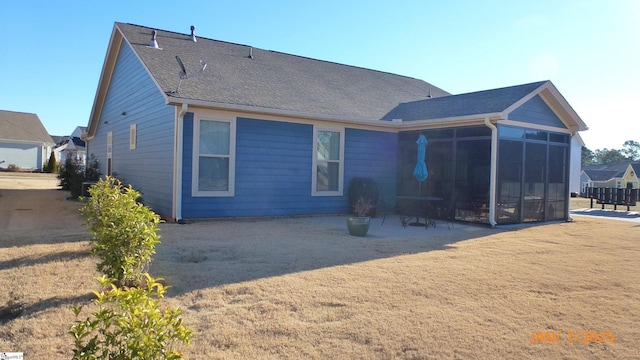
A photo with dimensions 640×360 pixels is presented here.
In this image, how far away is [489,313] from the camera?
4.01 metres

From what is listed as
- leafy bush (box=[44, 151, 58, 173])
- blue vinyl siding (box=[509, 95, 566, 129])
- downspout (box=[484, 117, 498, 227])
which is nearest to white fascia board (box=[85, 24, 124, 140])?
downspout (box=[484, 117, 498, 227])

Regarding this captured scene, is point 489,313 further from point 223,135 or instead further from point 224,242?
point 223,135

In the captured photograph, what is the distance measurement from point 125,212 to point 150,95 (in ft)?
24.0

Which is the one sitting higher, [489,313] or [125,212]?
[125,212]

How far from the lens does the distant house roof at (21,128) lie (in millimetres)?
35031

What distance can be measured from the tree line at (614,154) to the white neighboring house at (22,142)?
88.5 meters

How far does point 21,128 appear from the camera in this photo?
36094mm

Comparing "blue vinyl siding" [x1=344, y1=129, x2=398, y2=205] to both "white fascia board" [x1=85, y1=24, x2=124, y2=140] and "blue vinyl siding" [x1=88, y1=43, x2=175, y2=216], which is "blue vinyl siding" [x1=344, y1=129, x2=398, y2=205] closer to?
"blue vinyl siding" [x1=88, y1=43, x2=175, y2=216]

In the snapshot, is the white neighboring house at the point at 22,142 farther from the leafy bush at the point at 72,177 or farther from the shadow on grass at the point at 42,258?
the shadow on grass at the point at 42,258

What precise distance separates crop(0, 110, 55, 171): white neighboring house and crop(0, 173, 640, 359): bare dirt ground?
33098mm

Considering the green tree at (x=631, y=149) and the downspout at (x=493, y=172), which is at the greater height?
the green tree at (x=631, y=149)

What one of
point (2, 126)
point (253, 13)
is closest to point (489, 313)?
point (253, 13)

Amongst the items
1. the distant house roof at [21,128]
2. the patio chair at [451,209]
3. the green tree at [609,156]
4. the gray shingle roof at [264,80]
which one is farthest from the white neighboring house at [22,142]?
the green tree at [609,156]

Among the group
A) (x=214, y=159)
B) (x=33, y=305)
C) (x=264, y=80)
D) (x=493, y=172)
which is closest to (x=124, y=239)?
(x=33, y=305)
